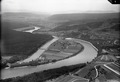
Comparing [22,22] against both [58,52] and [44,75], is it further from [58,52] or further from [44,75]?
[44,75]

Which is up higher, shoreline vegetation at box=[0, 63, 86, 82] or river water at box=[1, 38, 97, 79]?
shoreline vegetation at box=[0, 63, 86, 82]

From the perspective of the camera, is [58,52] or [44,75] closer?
[44,75]

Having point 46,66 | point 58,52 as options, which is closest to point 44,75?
point 46,66

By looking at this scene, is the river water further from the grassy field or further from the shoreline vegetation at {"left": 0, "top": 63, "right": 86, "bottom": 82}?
the shoreline vegetation at {"left": 0, "top": 63, "right": 86, "bottom": 82}

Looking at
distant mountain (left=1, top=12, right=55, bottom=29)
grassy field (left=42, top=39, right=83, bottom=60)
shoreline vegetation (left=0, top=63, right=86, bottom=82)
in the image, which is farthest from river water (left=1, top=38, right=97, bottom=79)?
distant mountain (left=1, top=12, right=55, bottom=29)

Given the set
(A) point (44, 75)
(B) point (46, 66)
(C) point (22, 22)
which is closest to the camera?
(A) point (44, 75)

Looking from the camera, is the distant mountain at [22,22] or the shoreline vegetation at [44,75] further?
the distant mountain at [22,22]

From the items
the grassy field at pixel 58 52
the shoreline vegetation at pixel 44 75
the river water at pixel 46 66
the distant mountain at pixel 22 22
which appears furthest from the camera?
the distant mountain at pixel 22 22

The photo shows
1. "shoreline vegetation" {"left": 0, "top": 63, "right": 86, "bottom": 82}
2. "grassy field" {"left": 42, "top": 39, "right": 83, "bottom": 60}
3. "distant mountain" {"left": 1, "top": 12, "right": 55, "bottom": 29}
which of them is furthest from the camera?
"distant mountain" {"left": 1, "top": 12, "right": 55, "bottom": 29}

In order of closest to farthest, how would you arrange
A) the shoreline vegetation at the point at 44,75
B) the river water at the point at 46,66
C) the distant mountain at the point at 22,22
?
the shoreline vegetation at the point at 44,75
the river water at the point at 46,66
the distant mountain at the point at 22,22

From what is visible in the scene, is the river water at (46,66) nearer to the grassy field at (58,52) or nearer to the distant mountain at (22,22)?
the grassy field at (58,52)

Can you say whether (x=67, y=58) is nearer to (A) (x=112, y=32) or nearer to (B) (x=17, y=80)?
(B) (x=17, y=80)

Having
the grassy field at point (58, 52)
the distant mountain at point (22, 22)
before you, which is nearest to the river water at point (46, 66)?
the grassy field at point (58, 52)
